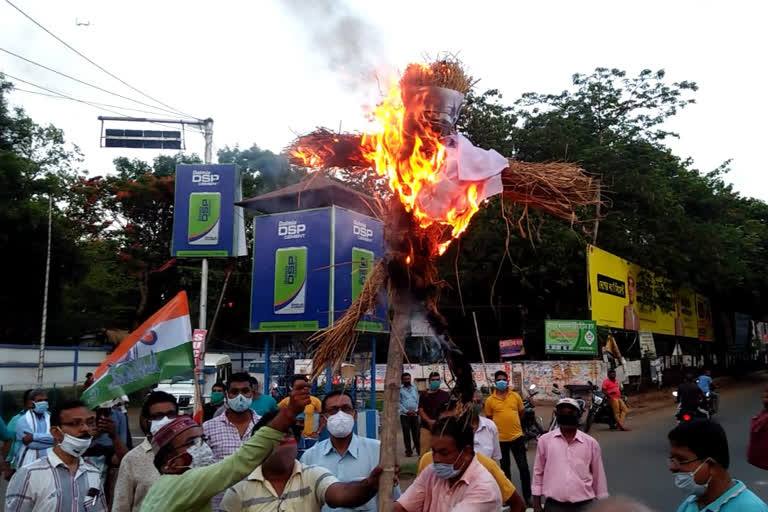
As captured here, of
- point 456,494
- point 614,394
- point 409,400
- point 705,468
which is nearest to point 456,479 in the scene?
point 456,494

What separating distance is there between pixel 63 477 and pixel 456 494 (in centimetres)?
244

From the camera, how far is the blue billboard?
14750 millimetres

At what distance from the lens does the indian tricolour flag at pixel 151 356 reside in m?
6.40

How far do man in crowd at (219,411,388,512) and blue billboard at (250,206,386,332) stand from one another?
10688mm

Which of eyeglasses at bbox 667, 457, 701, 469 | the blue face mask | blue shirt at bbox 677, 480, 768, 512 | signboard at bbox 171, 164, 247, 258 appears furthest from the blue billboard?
blue shirt at bbox 677, 480, 768, 512

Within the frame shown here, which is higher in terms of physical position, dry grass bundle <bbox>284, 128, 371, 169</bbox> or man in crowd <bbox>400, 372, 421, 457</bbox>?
dry grass bundle <bbox>284, 128, 371, 169</bbox>

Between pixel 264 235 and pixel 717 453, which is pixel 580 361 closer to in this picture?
pixel 264 235

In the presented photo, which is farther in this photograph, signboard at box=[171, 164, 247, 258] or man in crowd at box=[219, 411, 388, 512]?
signboard at box=[171, 164, 247, 258]

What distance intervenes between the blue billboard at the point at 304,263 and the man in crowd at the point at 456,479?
35.1 feet

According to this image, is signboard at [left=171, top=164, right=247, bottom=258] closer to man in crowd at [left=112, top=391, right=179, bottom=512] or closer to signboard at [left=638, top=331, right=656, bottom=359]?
man in crowd at [left=112, top=391, right=179, bottom=512]

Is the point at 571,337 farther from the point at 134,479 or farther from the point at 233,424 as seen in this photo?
the point at 134,479

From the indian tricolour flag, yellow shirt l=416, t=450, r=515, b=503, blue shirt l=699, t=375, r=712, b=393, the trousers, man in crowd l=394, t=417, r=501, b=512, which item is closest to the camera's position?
Result: man in crowd l=394, t=417, r=501, b=512

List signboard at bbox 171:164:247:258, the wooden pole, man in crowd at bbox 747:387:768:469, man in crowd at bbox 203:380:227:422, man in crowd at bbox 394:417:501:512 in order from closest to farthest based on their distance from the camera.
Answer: the wooden pole → man in crowd at bbox 394:417:501:512 → man in crowd at bbox 747:387:768:469 → man in crowd at bbox 203:380:227:422 → signboard at bbox 171:164:247:258

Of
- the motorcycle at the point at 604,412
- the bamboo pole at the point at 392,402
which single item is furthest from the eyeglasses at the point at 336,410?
the motorcycle at the point at 604,412
